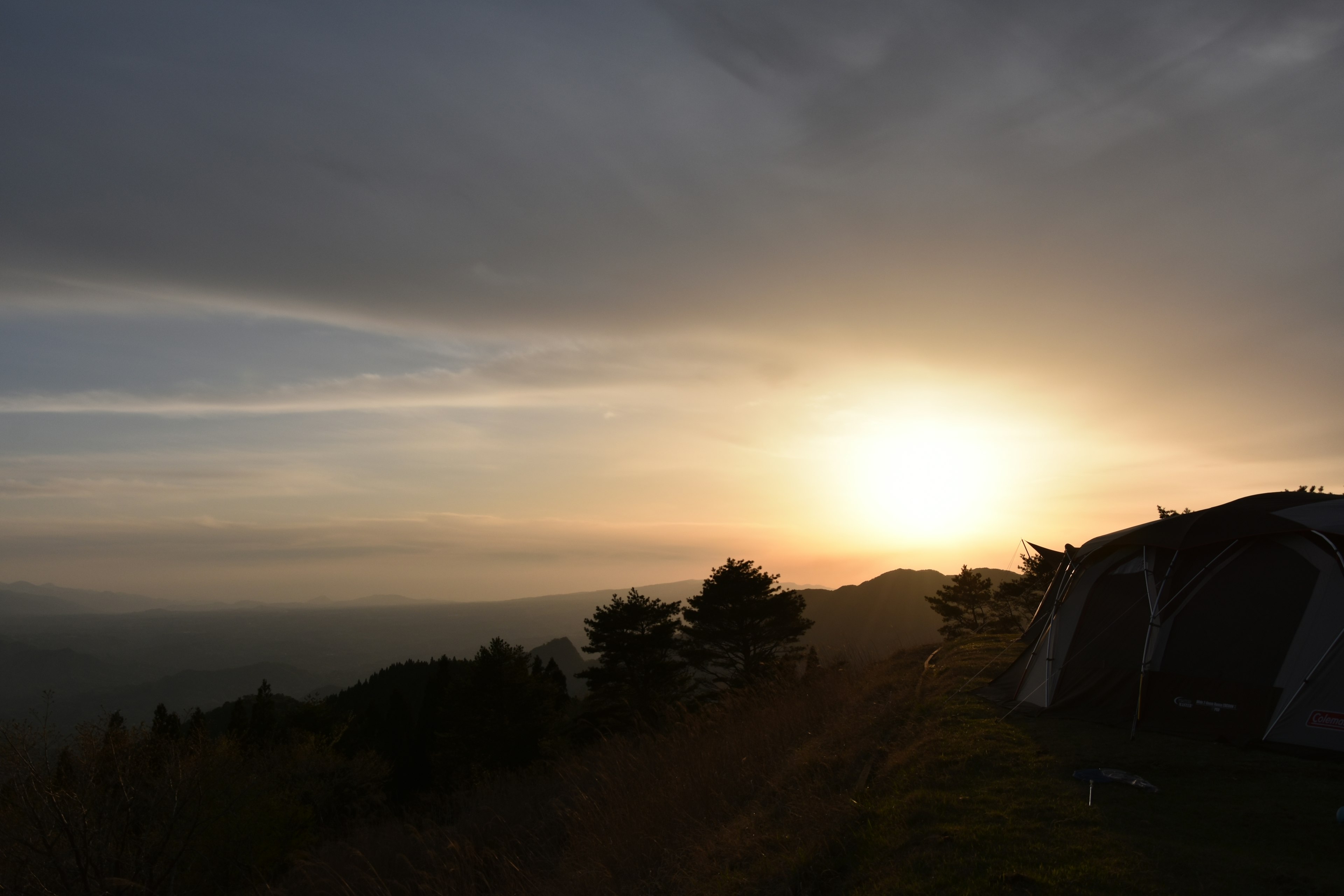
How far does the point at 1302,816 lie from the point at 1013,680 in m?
5.96

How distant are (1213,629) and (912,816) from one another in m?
6.29

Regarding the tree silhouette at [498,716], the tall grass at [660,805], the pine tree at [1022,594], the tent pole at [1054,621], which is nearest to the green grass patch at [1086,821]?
the tall grass at [660,805]

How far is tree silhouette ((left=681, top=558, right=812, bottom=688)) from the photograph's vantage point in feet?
121

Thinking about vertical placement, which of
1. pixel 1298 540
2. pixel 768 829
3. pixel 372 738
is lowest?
pixel 372 738

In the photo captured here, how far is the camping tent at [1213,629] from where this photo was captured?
897 cm

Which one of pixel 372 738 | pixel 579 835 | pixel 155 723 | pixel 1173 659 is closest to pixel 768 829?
pixel 579 835

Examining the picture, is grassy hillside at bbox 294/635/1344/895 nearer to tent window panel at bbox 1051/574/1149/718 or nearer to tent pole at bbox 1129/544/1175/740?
tent pole at bbox 1129/544/1175/740

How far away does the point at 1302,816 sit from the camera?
668 centimetres

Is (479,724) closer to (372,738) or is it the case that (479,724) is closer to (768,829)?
(372,738)

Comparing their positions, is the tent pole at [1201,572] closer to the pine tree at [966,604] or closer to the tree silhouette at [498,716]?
the pine tree at [966,604]

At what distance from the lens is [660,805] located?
894cm

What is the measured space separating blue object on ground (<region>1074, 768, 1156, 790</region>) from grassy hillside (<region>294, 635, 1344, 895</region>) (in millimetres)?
96

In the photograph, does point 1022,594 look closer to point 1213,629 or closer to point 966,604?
point 966,604

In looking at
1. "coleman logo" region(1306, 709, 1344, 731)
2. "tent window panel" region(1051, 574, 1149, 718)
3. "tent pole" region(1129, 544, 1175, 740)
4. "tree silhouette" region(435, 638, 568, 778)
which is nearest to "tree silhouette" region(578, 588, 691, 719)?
"tree silhouette" region(435, 638, 568, 778)
